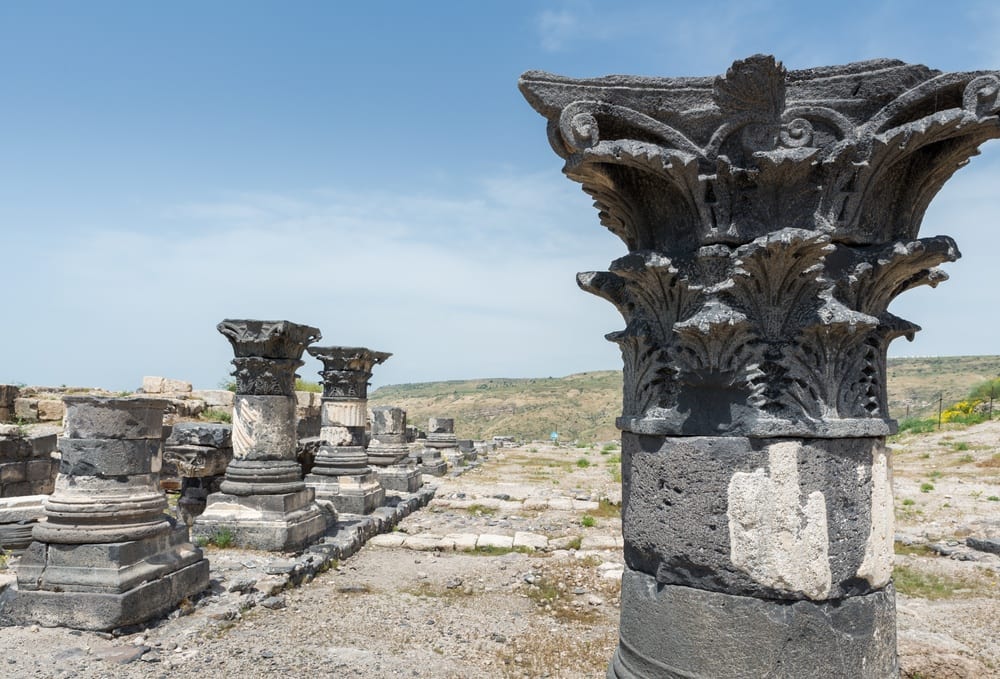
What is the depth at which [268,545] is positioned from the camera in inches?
322

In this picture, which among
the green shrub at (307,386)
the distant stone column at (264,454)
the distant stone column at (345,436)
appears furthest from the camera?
the green shrub at (307,386)

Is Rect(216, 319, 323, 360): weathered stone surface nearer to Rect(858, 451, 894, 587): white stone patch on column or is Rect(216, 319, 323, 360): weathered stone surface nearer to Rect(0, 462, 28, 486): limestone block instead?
Rect(0, 462, 28, 486): limestone block

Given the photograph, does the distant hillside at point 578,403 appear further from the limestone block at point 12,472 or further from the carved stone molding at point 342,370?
the limestone block at point 12,472

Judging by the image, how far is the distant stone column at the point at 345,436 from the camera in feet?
36.6

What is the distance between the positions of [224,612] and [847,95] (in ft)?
19.5

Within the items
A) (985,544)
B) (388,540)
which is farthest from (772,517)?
(985,544)

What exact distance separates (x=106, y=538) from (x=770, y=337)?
218 inches

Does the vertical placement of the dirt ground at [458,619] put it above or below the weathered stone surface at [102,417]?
below

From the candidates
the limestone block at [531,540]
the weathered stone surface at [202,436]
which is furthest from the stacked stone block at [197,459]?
the limestone block at [531,540]

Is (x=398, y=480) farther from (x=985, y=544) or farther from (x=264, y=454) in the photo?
(x=985, y=544)

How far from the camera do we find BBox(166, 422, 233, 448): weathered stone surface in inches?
397

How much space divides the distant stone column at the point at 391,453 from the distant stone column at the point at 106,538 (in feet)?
24.7

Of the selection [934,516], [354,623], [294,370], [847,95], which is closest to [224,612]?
[354,623]

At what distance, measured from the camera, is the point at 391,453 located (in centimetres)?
1528
